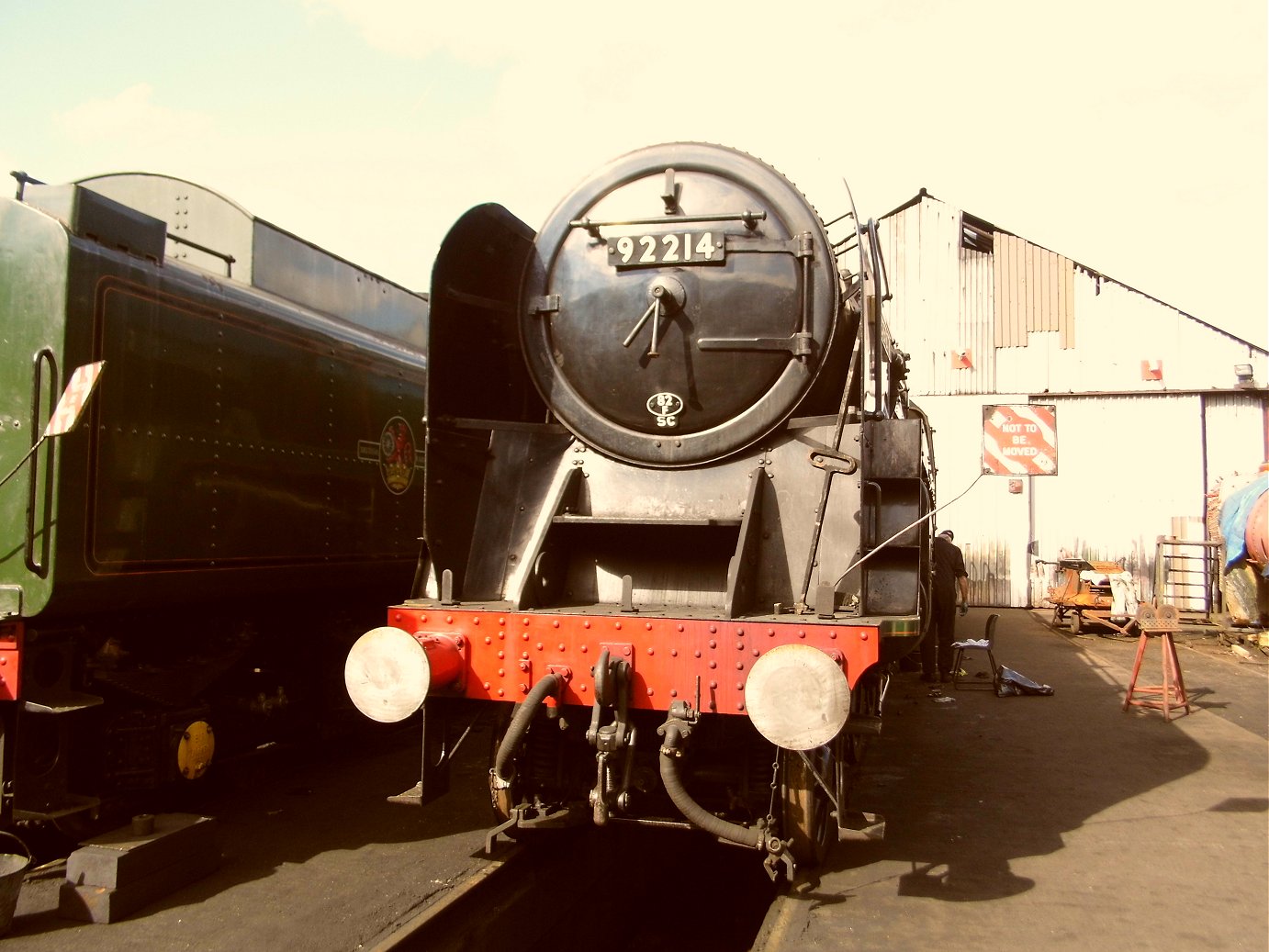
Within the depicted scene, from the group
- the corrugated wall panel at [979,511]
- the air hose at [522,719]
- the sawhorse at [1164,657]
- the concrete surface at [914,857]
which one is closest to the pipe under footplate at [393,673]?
the air hose at [522,719]

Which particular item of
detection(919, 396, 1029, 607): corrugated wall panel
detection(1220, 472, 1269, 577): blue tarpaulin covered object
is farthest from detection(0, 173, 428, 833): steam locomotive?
detection(919, 396, 1029, 607): corrugated wall panel

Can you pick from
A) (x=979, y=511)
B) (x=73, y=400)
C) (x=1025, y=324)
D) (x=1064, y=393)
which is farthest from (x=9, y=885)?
(x=1025, y=324)

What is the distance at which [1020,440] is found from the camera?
51.6 feet

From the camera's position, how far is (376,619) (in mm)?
6641

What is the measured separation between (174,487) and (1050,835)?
14.7 ft

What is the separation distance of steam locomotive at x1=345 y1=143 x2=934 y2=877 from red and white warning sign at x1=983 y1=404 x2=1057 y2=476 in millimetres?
12530

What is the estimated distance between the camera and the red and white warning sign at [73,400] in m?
3.57

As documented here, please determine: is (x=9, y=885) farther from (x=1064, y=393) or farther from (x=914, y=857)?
(x=1064, y=393)

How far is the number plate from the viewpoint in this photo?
3.95 metres

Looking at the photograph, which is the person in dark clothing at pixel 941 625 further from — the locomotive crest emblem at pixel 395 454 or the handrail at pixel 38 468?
the handrail at pixel 38 468

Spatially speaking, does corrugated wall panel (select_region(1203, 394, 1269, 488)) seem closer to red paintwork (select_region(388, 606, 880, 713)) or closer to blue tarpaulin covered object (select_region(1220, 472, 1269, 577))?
blue tarpaulin covered object (select_region(1220, 472, 1269, 577))

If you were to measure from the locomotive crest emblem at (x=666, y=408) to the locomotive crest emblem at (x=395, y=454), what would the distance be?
2651 mm

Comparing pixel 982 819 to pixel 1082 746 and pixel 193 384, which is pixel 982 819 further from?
pixel 193 384

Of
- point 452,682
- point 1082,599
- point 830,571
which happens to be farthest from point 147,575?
point 1082,599
